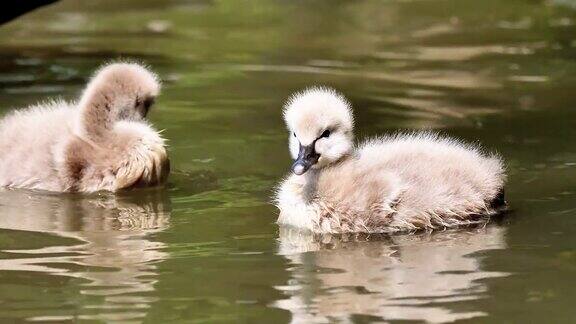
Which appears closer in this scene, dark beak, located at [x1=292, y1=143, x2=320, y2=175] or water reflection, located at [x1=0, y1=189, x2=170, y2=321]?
water reflection, located at [x1=0, y1=189, x2=170, y2=321]

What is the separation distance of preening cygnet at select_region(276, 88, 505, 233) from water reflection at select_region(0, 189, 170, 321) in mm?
671

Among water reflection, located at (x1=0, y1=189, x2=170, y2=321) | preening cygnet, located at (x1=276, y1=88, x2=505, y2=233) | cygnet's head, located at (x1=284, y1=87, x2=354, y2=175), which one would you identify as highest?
cygnet's head, located at (x1=284, y1=87, x2=354, y2=175)

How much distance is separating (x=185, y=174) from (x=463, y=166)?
171 centimetres

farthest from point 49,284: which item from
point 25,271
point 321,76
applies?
point 321,76

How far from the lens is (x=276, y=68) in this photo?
10.9 metres

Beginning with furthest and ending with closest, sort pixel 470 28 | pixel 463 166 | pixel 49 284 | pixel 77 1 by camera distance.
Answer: pixel 77 1 → pixel 470 28 → pixel 463 166 → pixel 49 284

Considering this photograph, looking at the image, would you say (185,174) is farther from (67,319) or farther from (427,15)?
(427,15)

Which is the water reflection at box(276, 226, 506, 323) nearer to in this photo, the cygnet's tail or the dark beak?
the dark beak

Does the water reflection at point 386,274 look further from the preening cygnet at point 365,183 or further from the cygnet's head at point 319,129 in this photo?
the cygnet's head at point 319,129

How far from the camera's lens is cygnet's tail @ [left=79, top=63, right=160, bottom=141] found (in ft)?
24.5

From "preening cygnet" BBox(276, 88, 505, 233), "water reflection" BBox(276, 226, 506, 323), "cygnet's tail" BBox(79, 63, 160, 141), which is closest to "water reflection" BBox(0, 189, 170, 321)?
"cygnet's tail" BBox(79, 63, 160, 141)

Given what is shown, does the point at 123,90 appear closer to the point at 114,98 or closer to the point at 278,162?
the point at 114,98

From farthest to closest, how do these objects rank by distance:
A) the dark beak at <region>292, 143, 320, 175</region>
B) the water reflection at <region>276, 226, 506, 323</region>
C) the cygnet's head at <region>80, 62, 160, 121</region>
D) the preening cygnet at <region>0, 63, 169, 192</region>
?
the cygnet's head at <region>80, 62, 160, 121</region> → the preening cygnet at <region>0, 63, 169, 192</region> → the dark beak at <region>292, 143, 320, 175</region> → the water reflection at <region>276, 226, 506, 323</region>

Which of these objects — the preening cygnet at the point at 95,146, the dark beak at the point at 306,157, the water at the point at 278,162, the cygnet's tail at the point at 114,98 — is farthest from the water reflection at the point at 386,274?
the cygnet's tail at the point at 114,98
